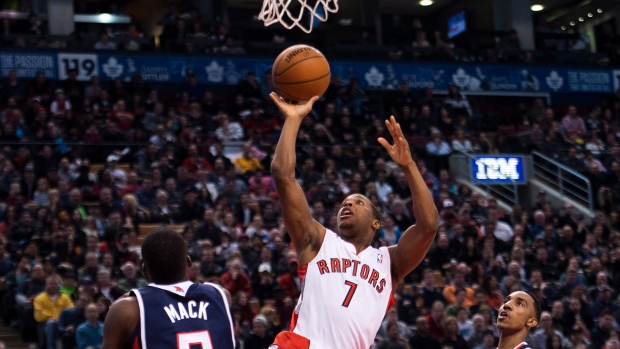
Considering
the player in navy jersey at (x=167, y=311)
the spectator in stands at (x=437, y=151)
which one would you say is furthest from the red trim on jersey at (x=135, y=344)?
the spectator in stands at (x=437, y=151)

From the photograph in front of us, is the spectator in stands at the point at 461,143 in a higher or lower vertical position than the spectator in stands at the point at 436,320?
higher

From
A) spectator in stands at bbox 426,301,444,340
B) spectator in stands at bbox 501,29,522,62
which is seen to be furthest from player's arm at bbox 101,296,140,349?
spectator in stands at bbox 501,29,522,62

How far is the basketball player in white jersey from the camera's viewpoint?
5020 millimetres

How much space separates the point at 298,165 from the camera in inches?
639

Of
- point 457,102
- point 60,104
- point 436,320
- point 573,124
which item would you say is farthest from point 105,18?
point 436,320

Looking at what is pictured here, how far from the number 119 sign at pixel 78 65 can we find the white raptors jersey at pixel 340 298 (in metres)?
13.9

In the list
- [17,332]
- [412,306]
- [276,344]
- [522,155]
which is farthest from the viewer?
[522,155]

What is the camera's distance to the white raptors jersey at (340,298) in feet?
16.6

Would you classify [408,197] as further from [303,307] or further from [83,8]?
[303,307]

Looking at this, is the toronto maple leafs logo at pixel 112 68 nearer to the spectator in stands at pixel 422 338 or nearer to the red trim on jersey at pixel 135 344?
the spectator in stands at pixel 422 338

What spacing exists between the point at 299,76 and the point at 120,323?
1878 millimetres

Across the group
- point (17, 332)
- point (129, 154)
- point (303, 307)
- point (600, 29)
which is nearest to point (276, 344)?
point (303, 307)

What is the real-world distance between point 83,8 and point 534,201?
10.3 m

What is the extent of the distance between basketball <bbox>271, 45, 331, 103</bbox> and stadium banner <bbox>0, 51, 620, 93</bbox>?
43.7 ft
